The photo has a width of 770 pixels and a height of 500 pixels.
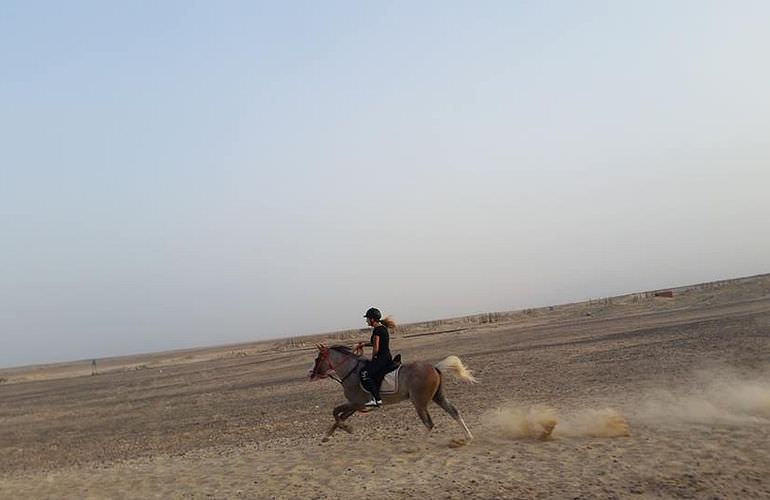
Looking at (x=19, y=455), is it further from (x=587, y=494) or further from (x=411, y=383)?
(x=587, y=494)

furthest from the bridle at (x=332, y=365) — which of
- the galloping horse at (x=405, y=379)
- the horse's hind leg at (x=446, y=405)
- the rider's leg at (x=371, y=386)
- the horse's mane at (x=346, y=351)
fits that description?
the horse's hind leg at (x=446, y=405)

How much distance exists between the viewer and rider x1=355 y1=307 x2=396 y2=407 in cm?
1288

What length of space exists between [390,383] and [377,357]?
60 centimetres

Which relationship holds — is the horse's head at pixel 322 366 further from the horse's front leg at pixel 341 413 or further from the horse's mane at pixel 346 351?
the horse's front leg at pixel 341 413

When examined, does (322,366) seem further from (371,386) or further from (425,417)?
(425,417)

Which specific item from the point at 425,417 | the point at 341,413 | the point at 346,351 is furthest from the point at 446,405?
the point at 346,351

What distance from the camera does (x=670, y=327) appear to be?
116ft

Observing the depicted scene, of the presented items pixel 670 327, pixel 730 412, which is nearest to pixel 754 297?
pixel 670 327

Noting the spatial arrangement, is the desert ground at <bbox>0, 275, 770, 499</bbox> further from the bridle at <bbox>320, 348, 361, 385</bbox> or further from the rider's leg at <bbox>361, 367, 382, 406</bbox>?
the bridle at <bbox>320, 348, 361, 385</bbox>

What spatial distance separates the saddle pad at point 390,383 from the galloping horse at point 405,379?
0.22 feet

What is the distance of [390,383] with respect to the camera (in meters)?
12.7

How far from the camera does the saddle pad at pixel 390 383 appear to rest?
12672 mm

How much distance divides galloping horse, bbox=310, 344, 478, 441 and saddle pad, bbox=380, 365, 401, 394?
2.7 inches

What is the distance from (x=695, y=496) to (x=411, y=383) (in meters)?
5.57
